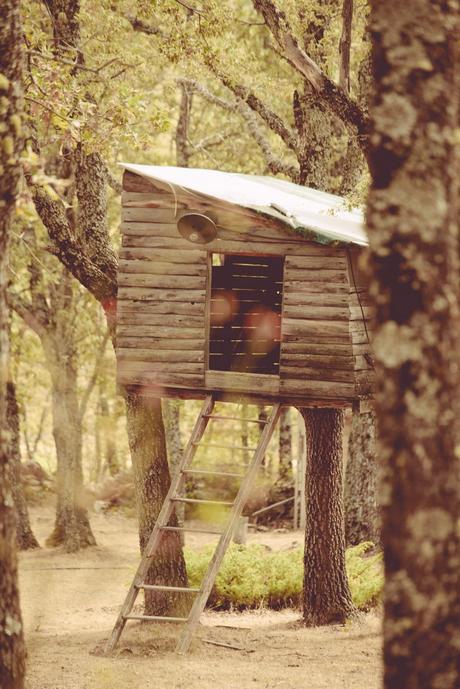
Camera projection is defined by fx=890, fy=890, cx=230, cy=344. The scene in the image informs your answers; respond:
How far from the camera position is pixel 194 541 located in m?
22.8

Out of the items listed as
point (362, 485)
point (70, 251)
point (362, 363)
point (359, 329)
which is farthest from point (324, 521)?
point (70, 251)

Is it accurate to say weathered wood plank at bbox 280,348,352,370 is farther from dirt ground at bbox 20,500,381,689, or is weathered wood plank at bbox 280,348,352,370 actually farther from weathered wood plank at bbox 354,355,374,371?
dirt ground at bbox 20,500,381,689

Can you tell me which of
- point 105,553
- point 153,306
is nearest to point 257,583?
point 153,306

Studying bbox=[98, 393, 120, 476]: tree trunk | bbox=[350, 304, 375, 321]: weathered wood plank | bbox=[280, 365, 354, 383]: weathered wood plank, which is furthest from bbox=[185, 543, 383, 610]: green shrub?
bbox=[98, 393, 120, 476]: tree trunk

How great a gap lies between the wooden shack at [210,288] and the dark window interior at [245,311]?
323 cm

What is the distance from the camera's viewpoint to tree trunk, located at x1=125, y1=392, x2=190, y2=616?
1173 cm

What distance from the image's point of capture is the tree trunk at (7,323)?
4.93 meters

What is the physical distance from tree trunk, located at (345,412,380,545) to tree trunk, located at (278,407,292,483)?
8.45 m

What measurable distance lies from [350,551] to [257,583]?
61.0 inches

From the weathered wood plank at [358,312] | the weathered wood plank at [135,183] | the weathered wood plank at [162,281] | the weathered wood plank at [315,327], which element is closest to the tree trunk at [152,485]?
the weathered wood plank at [162,281]

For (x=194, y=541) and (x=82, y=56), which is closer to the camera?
(x=82, y=56)

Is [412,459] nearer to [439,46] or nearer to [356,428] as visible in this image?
[439,46]

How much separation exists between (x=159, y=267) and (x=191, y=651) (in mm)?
4546

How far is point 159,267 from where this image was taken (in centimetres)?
1080
